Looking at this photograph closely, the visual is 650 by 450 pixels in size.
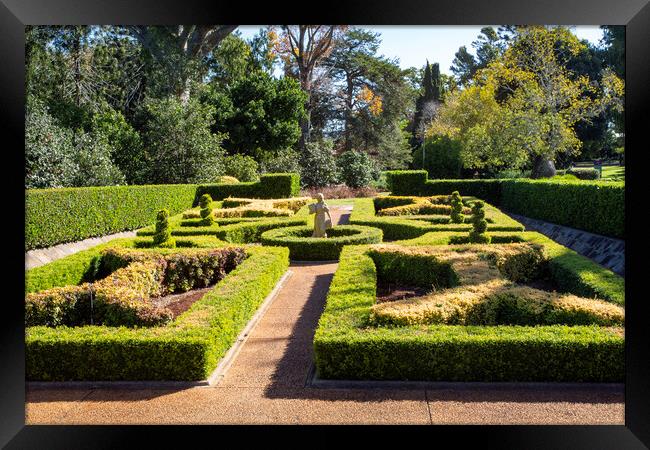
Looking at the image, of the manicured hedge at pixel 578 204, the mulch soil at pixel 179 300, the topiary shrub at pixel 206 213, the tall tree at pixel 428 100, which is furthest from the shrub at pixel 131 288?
the tall tree at pixel 428 100

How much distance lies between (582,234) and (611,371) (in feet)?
31.0

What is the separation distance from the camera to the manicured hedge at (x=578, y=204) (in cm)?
1290

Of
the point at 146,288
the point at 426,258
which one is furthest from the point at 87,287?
the point at 426,258

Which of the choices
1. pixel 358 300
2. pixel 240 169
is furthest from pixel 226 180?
pixel 358 300

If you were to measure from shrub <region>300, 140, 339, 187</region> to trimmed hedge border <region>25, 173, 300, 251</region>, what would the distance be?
9.42 meters

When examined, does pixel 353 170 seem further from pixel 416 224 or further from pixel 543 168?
pixel 416 224

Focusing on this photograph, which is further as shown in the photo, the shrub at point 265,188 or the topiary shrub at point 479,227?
the shrub at point 265,188

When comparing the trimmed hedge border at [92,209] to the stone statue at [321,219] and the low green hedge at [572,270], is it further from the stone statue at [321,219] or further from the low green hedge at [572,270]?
the low green hedge at [572,270]

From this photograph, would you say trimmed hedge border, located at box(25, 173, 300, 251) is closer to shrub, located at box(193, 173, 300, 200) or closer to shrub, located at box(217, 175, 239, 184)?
shrub, located at box(193, 173, 300, 200)

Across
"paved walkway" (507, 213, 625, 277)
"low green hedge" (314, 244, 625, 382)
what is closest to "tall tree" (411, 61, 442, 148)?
"paved walkway" (507, 213, 625, 277)

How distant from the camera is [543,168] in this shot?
26.8 metres

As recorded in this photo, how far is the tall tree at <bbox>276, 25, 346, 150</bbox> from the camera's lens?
1406 inches
